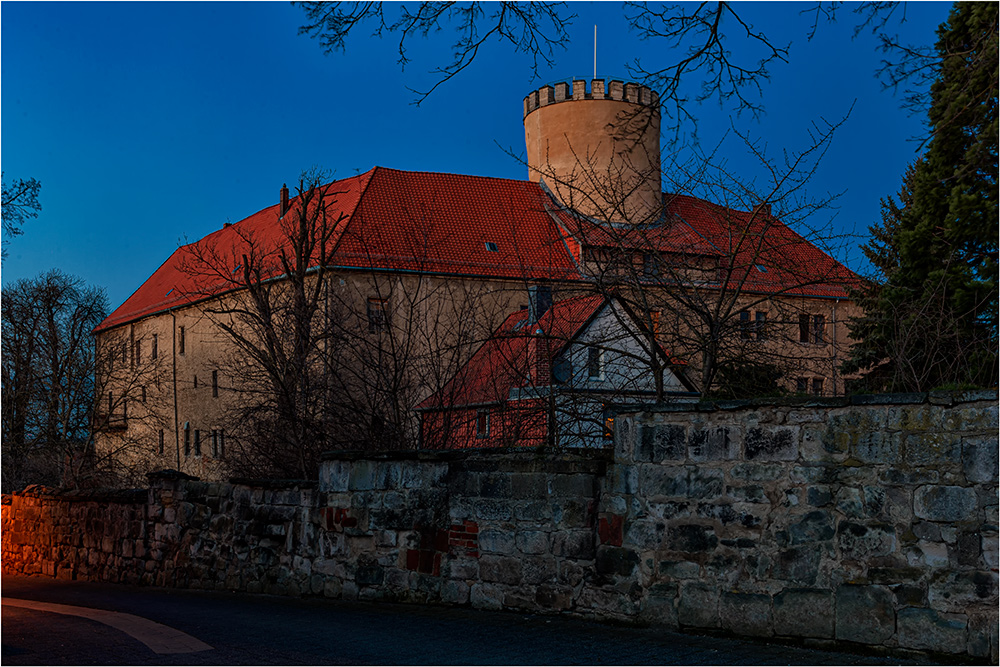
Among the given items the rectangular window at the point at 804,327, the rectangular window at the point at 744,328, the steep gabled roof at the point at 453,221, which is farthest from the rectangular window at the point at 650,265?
the steep gabled roof at the point at 453,221

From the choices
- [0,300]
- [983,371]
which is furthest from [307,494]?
[0,300]

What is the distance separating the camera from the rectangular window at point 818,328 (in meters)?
11.4

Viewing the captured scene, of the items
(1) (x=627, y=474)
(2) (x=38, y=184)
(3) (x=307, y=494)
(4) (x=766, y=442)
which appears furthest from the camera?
(2) (x=38, y=184)

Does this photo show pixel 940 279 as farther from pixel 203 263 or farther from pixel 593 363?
pixel 203 263

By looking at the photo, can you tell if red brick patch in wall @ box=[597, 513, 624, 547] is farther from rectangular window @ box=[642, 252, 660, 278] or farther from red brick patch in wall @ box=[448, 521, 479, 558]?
rectangular window @ box=[642, 252, 660, 278]

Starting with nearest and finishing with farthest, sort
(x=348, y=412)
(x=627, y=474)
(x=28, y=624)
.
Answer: (x=627, y=474)
(x=28, y=624)
(x=348, y=412)

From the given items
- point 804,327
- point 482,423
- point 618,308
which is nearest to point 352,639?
point 618,308

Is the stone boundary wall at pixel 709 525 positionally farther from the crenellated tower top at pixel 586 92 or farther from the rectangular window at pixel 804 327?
the crenellated tower top at pixel 586 92

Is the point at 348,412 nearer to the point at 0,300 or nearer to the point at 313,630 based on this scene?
the point at 313,630

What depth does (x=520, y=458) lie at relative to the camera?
8391 mm

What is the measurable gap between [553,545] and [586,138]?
34703mm

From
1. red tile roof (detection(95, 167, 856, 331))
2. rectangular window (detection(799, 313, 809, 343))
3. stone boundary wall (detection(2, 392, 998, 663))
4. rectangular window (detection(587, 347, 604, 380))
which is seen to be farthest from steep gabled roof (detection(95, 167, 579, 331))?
stone boundary wall (detection(2, 392, 998, 663))

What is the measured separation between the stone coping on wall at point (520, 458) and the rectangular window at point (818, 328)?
4.21m

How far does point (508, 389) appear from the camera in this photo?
13195mm
